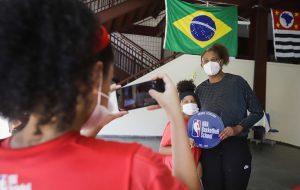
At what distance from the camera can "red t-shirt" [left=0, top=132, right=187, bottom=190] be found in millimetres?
629

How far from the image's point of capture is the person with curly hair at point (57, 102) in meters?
0.60

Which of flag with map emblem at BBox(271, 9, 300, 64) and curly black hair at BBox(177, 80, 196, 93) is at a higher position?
flag with map emblem at BBox(271, 9, 300, 64)

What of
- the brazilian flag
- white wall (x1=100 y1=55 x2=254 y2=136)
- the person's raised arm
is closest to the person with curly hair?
the person's raised arm

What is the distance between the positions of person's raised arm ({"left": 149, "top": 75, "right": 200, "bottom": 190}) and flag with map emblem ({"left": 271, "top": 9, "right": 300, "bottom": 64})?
20.5 ft

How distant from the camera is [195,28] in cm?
611

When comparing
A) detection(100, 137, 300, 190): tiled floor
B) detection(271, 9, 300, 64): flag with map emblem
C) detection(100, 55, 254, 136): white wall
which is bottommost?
detection(100, 137, 300, 190): tiled floor

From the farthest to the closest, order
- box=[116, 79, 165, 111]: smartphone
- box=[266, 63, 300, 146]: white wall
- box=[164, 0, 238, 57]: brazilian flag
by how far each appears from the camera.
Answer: box=[266, 63, 300, 146]: white wall
box=[164, 0, 238, 57]: brazilian flag
box=[116, 79, 165, 111]: smartphone

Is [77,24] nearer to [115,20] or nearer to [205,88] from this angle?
[205,88]

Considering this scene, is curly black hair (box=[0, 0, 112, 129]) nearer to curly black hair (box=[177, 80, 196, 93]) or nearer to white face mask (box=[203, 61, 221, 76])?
white face mask (box=[203, 61, 221, 76])

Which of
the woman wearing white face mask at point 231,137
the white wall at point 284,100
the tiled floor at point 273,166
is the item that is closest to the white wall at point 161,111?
the tiled floor at point 273,166

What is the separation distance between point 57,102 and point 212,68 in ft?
5.81

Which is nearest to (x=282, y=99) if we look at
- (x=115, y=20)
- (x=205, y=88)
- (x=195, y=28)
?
(x=195, y=28)

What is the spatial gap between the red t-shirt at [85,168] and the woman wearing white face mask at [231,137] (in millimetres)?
1507

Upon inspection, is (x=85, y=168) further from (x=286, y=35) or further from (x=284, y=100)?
(x=284, y=100)
